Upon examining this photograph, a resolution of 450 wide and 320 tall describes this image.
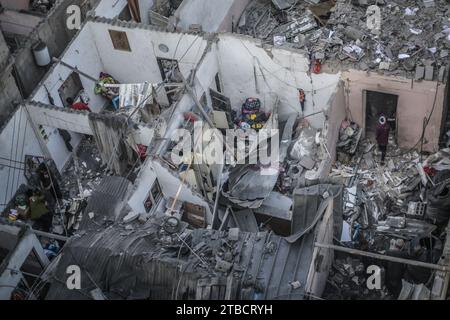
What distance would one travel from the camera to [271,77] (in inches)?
1048

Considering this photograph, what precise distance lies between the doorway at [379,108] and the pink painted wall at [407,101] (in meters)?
0.17

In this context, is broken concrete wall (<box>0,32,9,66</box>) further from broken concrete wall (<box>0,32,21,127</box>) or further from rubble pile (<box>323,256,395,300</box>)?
rubble pile (<box>323,256,395,300</box>)

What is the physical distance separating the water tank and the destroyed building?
0.64m

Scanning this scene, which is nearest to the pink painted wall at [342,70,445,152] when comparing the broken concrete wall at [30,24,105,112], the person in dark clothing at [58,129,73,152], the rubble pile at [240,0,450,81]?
the rubble pile at [240,0,450,81]

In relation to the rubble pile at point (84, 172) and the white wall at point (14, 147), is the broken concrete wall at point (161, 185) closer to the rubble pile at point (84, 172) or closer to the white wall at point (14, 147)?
the rubble pile at point (84, 172)

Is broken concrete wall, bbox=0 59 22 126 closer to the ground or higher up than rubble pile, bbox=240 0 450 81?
closer to the ground

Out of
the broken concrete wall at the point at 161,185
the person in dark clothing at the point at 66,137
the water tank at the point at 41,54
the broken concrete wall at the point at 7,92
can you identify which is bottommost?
the broken concrete wall at the point at 161,185

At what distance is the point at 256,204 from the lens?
24.1 meters

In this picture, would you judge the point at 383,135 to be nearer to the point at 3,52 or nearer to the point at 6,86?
the point at 6,86

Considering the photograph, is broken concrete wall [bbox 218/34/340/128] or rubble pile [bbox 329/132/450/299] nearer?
rubble pile [bbox 329/132/450/299]

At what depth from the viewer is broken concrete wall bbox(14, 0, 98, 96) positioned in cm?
2573

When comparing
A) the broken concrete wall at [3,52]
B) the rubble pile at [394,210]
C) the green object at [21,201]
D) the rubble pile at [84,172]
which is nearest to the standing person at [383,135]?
the rubble pile at [394,210]

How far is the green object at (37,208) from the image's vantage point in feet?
81.3
